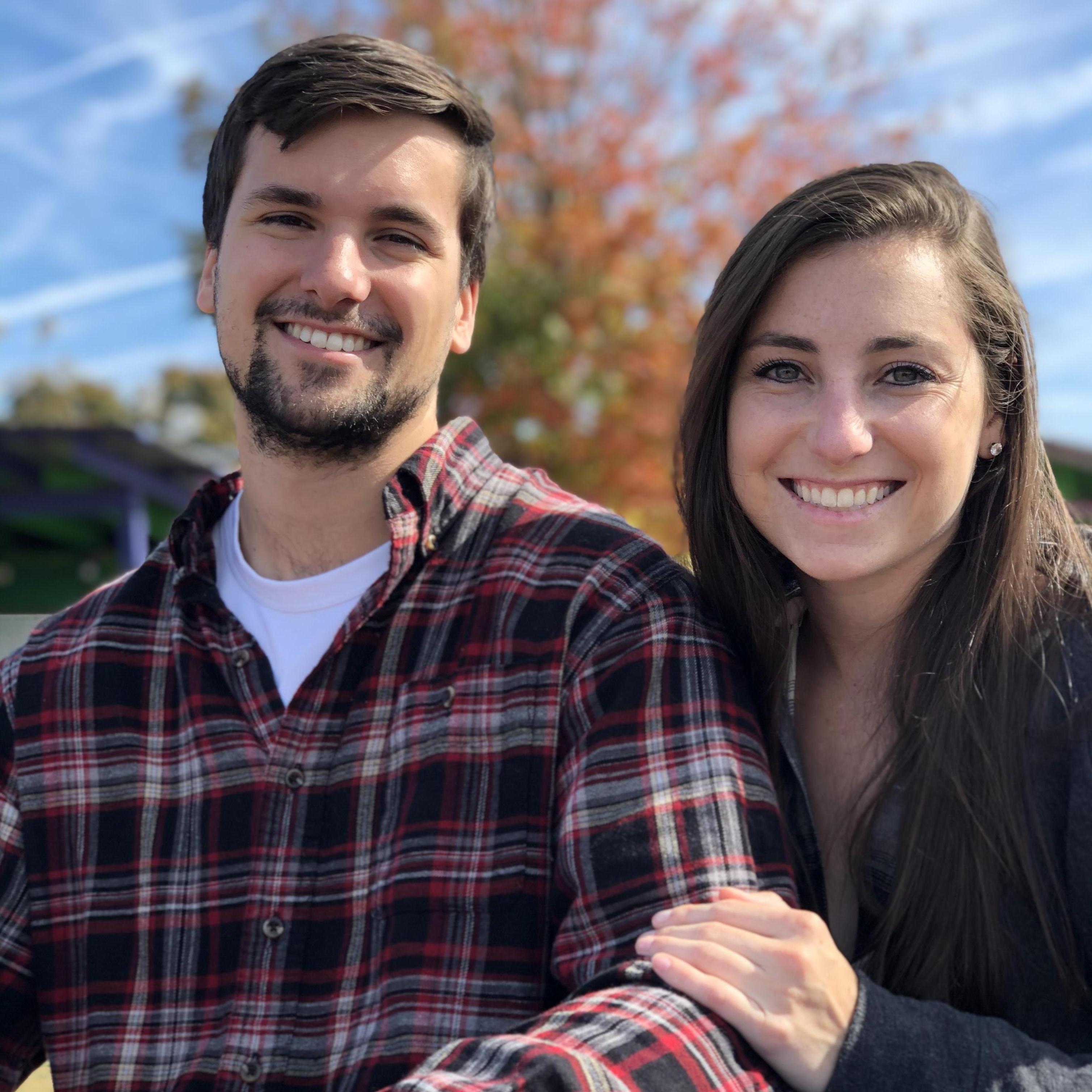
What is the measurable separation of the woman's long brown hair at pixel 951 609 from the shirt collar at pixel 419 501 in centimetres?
44

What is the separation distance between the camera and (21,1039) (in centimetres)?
217

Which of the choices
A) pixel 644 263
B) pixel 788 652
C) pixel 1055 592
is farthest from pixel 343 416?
pixel 644 263

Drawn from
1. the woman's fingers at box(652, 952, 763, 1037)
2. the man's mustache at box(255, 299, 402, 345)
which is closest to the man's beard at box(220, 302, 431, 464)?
the man's mustache at box(255, 299, 402, 345)

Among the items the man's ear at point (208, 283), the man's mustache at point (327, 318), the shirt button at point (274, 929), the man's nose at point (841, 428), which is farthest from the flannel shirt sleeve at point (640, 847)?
the man's ear at point (208, 283)

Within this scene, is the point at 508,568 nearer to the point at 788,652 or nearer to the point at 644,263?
the point at 788,652

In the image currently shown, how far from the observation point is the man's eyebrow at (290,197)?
2.28 m

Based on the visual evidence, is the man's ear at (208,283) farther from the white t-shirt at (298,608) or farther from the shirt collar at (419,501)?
the white t-shirt at (298,608)

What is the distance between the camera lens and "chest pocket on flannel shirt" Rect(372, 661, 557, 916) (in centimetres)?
196

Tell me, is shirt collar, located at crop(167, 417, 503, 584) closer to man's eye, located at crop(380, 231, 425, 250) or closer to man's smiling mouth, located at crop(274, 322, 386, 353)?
man's smiling mouth, located at crop(274, 322, 386, 353)

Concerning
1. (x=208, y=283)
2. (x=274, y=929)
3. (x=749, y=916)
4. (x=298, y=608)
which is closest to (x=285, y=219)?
(x=208, y=283)

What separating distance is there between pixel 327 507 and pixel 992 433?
1.22 m

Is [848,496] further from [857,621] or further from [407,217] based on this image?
[407,217]

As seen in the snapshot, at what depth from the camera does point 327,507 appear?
7.70 feet

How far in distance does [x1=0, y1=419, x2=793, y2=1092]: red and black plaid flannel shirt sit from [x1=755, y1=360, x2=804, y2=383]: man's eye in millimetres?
359
